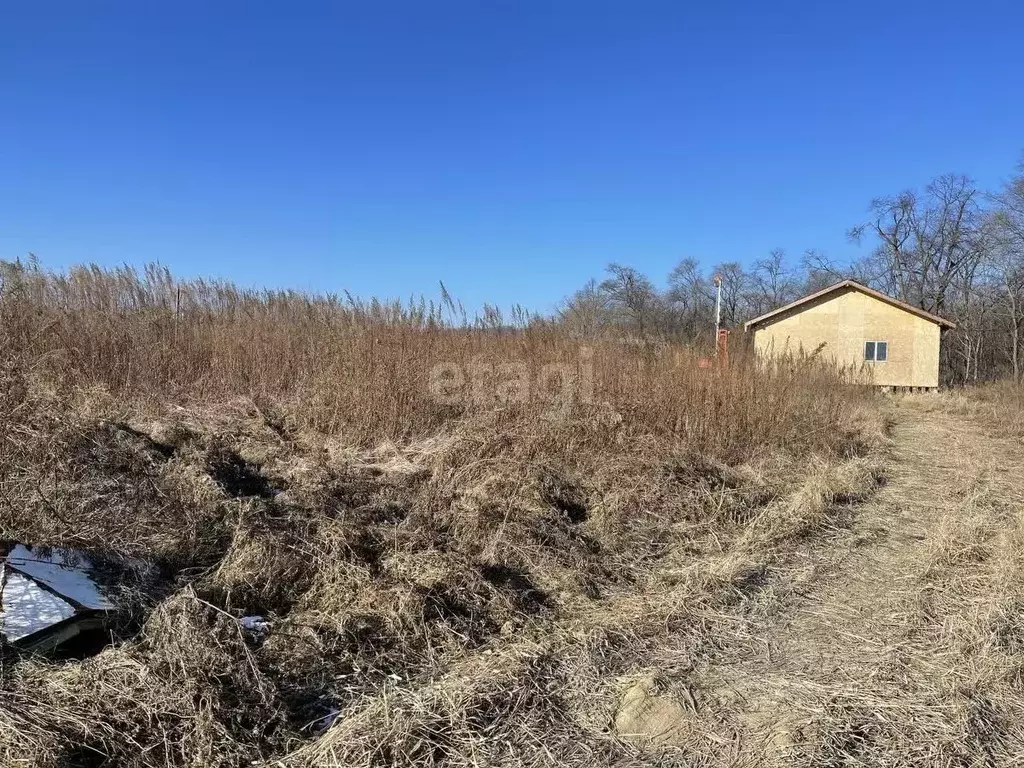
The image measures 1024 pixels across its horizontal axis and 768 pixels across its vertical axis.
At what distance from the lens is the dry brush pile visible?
221 cm

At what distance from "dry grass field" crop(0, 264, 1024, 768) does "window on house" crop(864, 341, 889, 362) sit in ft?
58.1

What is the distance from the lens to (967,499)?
5562 millimetres

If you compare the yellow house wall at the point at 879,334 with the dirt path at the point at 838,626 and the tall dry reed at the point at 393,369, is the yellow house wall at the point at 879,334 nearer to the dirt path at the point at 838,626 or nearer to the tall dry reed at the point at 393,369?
the tall dry reed at the point at 393,369

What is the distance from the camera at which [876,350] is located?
76.3 ft

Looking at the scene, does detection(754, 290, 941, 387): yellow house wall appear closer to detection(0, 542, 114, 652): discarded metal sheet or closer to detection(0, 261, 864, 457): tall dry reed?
detection(0, 261, 864, 457): tall dry reed

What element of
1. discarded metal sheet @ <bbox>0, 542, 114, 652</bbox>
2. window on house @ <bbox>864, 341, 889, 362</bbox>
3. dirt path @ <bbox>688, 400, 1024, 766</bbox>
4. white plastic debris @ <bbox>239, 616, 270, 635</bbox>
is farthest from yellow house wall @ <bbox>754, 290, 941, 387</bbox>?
discarded metal sheet @ <bbox>0, 542, 114, 652</bbox>

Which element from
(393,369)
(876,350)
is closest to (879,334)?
(876,350)

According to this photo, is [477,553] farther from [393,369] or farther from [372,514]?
[393,369]

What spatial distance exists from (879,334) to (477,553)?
24.4 meters

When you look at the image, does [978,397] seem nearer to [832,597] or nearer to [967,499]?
[967,499]

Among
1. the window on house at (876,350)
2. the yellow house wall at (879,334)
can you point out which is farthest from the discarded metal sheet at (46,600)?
the window on house at (876,350)

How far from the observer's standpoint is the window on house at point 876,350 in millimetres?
23141

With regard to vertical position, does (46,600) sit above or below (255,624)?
above

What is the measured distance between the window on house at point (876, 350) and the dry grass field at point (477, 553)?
1770cm
